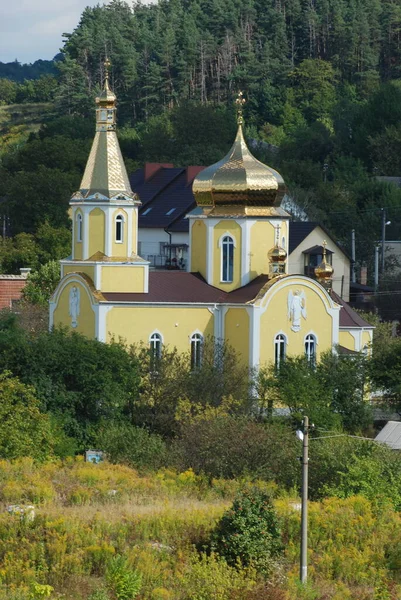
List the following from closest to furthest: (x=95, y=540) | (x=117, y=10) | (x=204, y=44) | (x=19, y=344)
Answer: (x=95, y=540) → (x=19, y=344) → (x=204, y=44) → (x=117, y=10)

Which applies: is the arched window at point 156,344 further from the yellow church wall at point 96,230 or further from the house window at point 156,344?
the yellow church wall at point 96,230

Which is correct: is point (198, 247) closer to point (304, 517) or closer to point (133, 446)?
point (133, 446)

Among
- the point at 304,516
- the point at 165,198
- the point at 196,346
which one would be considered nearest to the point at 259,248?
the point at 196,346

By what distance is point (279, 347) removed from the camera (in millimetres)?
39719

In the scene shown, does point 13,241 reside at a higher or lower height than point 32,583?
higher

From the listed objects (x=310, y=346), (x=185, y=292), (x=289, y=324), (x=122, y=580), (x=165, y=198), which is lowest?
(x=122, y=580)

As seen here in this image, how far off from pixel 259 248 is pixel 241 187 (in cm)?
139

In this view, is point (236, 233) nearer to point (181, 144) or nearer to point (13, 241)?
point (13, 241)

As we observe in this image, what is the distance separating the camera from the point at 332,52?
97938mm

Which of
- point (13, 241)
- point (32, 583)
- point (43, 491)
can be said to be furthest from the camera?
point (13, 241)

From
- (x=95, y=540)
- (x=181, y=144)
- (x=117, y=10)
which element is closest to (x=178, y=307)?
(x=95, y=540)

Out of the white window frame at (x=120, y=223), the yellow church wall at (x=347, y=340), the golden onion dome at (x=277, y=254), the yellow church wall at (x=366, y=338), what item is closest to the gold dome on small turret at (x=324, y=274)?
the yellow church wall at (x=347, y=340)

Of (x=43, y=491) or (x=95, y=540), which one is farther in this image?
(x=43, y=491)

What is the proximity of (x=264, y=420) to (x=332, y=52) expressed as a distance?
6215cm
